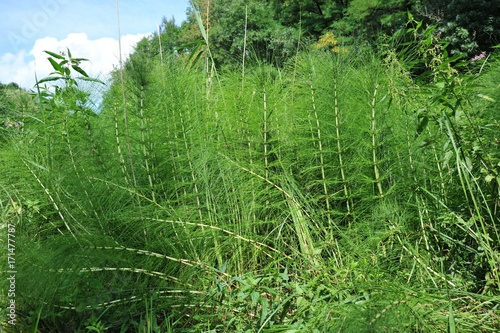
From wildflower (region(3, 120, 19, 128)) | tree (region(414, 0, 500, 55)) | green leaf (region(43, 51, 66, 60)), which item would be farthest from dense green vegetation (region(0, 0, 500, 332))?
tree (region(414, 0, 500, 55))

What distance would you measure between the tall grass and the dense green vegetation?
1cm

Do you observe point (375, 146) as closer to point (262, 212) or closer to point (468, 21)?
point (262, 212)

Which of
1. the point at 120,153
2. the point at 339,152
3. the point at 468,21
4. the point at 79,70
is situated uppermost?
the point at 468,21

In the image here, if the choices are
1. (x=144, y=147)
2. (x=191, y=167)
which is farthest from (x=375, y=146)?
(x=144, y=147)

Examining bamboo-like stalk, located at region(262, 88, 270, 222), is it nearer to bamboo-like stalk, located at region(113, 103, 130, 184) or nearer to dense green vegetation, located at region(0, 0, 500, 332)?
dense green vegetation, located at region(0, 0, 500, 332)

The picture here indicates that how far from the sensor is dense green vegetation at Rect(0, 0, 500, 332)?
148 cm

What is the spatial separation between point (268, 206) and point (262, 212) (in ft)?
0.57

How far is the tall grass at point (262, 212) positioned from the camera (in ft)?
4.84

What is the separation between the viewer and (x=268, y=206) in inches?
72.2

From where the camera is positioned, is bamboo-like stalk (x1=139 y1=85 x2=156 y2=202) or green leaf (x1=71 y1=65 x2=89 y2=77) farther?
green leaf (x1=71 y1=65 x2=89 y2=77)

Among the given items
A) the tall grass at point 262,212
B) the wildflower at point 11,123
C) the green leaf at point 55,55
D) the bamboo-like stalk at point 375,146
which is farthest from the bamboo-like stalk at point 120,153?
the wildflower at point 11,123

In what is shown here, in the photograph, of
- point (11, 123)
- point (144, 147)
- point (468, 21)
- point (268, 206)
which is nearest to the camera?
point (268, 206)

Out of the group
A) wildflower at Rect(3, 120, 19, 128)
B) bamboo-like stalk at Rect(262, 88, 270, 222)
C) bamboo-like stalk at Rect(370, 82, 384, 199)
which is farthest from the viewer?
wildflower at Rect(3, 120, 19, 128)

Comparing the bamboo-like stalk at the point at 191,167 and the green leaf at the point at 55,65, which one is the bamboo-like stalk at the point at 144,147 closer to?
the bamboo-like stalk at the point at 191,167
